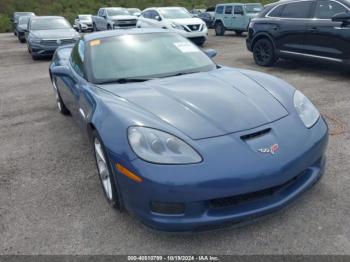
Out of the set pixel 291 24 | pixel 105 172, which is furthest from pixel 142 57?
pixel 291 24

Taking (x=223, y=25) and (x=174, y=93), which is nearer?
(x=174, y=93)

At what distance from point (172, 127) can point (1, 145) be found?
10.5 feet

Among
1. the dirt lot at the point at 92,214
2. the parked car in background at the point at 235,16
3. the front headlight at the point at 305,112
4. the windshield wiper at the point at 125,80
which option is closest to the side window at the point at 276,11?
the dirt lot at the point at 92,214

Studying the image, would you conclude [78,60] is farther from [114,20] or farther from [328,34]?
[114,20]

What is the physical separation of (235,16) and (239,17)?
31 centimetres

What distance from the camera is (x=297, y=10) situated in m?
7.83

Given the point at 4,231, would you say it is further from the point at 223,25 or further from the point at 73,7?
the point at 73,7

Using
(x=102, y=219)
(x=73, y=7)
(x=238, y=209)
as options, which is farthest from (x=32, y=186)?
(x=73, y=7)

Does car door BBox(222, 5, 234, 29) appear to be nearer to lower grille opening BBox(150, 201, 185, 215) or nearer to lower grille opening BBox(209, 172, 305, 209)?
lower grille opening BBox(209, 172, 305, 209)

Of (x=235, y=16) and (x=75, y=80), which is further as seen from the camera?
(x=235, y=16)

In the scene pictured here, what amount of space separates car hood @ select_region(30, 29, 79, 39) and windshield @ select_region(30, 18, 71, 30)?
17.2 inches

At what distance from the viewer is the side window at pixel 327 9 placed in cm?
694

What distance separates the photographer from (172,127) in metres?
2.57

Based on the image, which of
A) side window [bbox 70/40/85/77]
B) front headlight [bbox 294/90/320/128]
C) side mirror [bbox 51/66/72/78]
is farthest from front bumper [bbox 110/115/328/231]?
side mirror [bbox 51/66/72/78]
